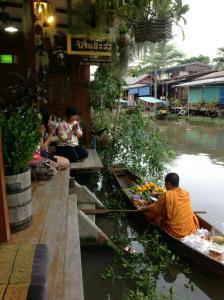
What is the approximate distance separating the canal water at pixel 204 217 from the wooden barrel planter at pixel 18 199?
1848 millimetres

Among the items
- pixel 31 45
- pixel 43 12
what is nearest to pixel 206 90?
pixel 43 12

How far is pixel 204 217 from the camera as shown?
6.40 m

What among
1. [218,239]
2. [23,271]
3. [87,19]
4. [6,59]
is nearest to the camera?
[23,271]

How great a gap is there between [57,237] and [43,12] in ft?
14.2

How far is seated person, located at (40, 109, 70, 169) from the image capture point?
4.88m

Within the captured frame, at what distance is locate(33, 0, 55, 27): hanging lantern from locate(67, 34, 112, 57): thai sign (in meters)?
0.49

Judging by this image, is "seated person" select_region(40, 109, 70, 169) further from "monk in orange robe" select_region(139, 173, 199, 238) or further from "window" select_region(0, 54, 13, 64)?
"window" select_region(0, 54, 13, 64)

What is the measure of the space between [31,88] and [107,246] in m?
2.67

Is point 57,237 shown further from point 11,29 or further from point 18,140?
point 11,29

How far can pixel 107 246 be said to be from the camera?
4.79 m

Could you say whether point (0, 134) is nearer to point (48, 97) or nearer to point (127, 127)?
point (48, 97)

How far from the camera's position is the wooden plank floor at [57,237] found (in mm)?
1972

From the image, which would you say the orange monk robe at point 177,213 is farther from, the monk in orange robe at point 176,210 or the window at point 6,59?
the window at point 6,59

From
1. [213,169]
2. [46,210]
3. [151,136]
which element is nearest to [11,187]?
[46,210]
